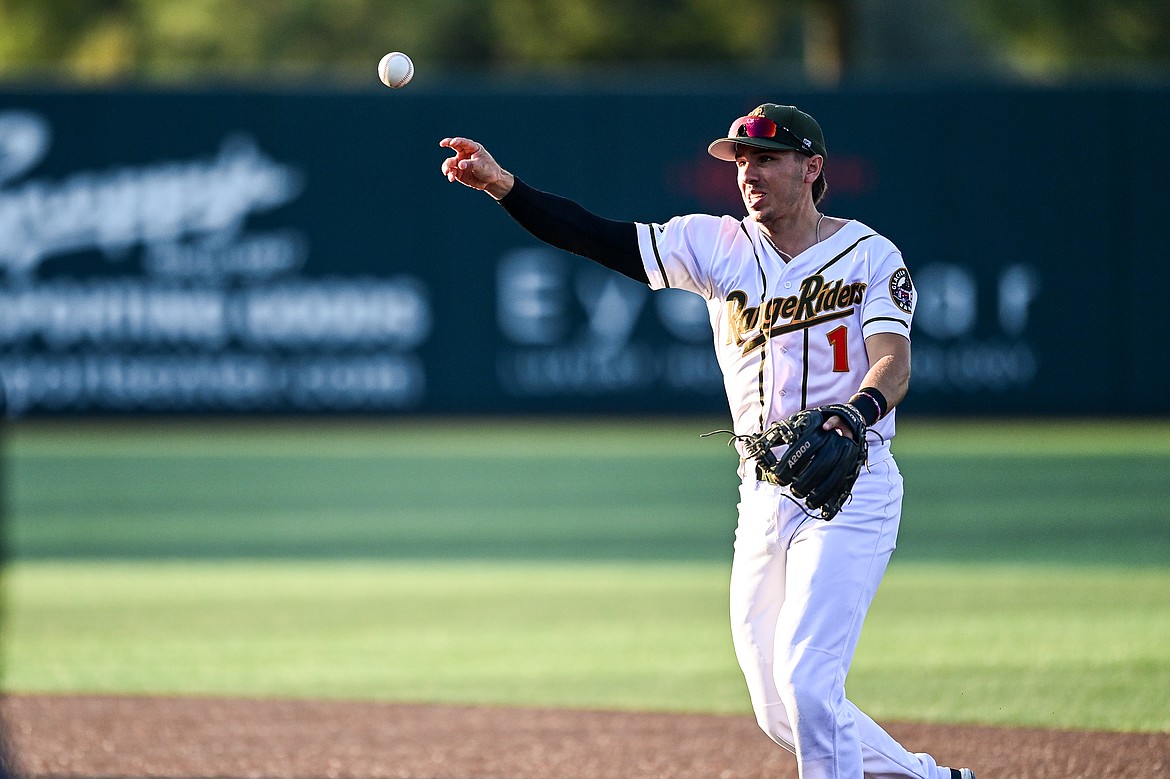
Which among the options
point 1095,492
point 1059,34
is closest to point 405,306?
point 1095,492

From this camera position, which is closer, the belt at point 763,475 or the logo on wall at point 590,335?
the belt at point 763,475

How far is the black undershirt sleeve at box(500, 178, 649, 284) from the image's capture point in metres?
4.93

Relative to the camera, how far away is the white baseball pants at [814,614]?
4457 millimetres

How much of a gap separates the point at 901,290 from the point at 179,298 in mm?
14681

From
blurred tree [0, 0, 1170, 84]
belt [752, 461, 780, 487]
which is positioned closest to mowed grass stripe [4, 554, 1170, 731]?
belt [752, 461, 780, 487]

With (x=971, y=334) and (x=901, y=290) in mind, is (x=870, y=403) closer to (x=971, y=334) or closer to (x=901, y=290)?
(x=901, y=290)

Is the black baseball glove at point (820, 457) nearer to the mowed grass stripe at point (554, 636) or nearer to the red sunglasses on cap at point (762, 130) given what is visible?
the red sunglasses on cap at point (762, 130)

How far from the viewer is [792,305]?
15.5ft

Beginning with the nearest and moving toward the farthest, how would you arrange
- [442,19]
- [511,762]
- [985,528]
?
[511,762] → [985,528] → [442,19]

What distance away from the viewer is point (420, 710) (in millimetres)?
7102

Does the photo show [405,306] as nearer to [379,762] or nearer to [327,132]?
[327,132]

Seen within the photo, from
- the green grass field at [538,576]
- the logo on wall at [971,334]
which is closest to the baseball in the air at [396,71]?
the green grass field at [538,576]

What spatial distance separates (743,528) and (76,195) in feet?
50.3

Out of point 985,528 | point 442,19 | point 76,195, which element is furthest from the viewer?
point 442,19
